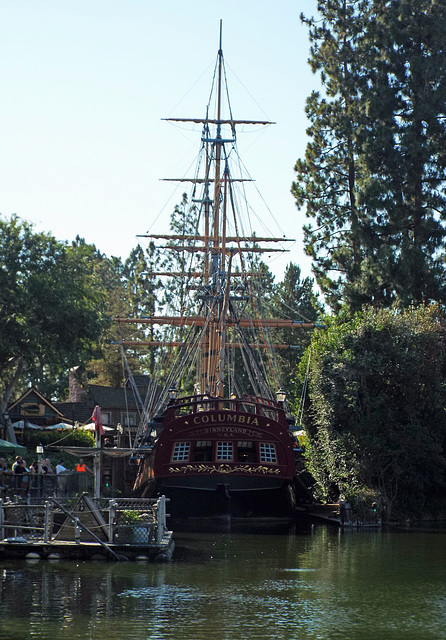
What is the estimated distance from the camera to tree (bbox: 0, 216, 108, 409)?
1911 inches

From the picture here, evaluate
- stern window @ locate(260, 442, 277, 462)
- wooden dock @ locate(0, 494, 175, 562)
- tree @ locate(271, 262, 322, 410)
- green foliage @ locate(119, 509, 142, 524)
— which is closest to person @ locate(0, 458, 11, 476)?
wooden dock @ locate(0, 494, 175, 562)

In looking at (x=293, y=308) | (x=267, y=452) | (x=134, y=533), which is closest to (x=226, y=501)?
(x=267, y=452)

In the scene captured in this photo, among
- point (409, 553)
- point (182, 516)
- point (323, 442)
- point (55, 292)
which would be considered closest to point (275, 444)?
point (323, 442)

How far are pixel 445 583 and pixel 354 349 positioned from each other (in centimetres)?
1847

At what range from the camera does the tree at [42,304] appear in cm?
4853

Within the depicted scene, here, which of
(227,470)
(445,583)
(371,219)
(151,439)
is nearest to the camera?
(445,583)

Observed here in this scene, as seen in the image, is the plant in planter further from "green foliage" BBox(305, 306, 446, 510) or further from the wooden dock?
"green foliage" BBox(305, 306, 446, 510)

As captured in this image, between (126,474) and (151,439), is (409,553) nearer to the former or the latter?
(151,439)

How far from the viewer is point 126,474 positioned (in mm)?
51688

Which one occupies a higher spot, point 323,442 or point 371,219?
point 371,219

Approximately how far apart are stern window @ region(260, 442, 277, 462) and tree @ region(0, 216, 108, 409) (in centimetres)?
1474

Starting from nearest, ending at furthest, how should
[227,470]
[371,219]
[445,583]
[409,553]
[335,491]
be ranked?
[445,583]
[409,553]
[227,470]
[335,491]
[371,219]

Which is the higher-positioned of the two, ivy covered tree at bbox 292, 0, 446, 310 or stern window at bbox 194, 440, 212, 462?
ivy covered tree at bbox 292, 0, 446, 310

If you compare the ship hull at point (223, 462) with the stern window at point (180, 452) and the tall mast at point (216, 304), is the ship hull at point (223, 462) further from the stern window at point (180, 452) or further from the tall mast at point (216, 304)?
the tall mast at point (216, 304)
